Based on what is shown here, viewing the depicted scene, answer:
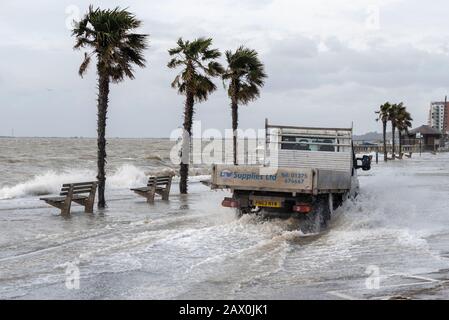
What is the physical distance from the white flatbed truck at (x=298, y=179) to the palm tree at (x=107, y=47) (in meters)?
5.79

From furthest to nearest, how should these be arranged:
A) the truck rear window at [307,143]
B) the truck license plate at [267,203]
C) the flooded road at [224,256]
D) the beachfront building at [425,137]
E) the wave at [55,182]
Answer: the beachfront building at [425,137] < the wave at [55,182] < the truck rear window at [307,143] < the truck license plate at [267,203] < the flooded road at [224,256]

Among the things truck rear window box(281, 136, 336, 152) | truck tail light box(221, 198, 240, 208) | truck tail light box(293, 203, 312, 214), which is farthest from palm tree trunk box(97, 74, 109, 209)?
truck tail light box(293, 203, 312, 214)

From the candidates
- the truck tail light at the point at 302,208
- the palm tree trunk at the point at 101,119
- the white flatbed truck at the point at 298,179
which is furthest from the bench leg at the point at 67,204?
the truck tail light at the point at 302,208

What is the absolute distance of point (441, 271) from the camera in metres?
9.43

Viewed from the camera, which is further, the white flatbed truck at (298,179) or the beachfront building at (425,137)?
the beachfront building at (425,137)

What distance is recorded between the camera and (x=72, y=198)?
18859mm

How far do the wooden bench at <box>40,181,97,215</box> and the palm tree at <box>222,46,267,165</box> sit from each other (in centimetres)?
1349

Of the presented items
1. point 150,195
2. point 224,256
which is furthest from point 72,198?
point 224,256

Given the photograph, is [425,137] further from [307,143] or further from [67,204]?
[67,204]

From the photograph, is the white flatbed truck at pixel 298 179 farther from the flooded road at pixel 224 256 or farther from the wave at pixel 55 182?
the wave at pixel 55 182

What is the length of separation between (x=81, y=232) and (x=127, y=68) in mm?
7487

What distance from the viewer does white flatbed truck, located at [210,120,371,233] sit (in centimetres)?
1403

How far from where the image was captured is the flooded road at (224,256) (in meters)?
8.30

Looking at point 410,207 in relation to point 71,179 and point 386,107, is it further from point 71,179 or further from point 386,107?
point 386,107
